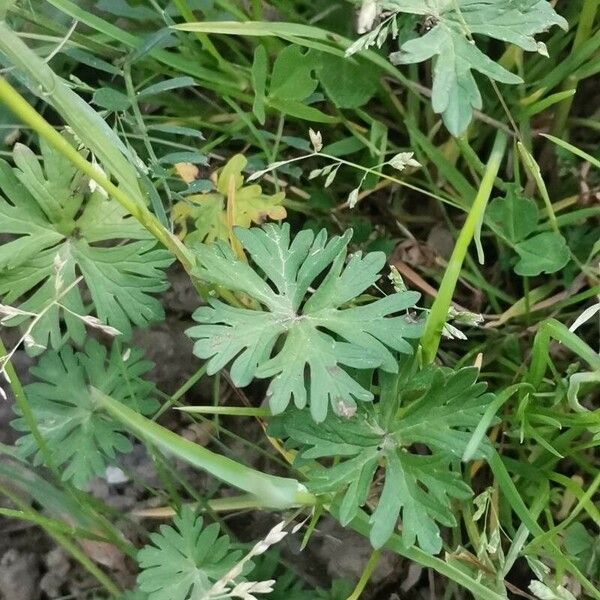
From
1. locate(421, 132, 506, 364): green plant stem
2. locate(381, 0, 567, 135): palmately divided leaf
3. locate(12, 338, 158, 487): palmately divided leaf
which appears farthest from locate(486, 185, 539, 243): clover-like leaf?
locate(12, 338, 158, 487): palmately divided leaf

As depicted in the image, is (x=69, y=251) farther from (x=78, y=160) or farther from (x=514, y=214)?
(x=514, y=214)

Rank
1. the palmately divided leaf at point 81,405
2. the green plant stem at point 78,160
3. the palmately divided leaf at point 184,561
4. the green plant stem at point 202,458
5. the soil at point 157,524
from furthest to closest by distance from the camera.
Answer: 1. the soil at point 157,524
2. the palmately divided leaf at point 81,405
3. the palmately divided leaf at point 184,561
4. the green plant stem at point 202,458
5. the green plant stem at point 78,160

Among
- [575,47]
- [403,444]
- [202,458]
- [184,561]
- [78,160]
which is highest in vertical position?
[78,160]

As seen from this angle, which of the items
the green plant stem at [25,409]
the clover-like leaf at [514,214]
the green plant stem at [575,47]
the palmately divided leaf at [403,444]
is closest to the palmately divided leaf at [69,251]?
the green plant stem at [25,409]

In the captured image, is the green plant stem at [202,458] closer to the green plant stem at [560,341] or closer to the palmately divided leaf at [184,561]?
the palmately divided leaf at [184,561]

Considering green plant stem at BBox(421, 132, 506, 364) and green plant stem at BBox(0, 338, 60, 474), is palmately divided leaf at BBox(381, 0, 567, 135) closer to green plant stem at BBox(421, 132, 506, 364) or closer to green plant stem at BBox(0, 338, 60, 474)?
green plant stem at BBox(421, 132, 506, 364)

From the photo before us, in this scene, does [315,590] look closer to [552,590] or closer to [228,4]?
[552,590]

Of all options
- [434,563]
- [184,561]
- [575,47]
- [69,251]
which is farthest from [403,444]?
[575,47]
